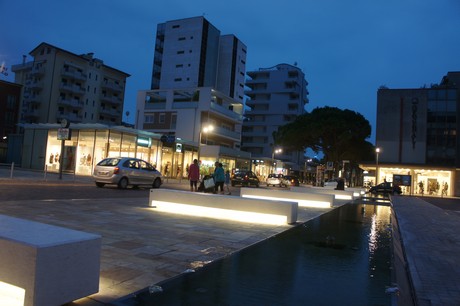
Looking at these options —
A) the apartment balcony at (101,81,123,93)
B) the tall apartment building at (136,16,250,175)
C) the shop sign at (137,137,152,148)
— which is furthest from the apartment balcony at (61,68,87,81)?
the shop sign at (137,137,152,148)

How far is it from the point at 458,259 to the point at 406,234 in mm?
3058

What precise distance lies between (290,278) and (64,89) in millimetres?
64460

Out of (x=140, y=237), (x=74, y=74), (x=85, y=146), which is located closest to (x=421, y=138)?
(x=85, y=146)

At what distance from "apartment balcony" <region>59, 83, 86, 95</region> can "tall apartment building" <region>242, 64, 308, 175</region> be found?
35386 millimetres

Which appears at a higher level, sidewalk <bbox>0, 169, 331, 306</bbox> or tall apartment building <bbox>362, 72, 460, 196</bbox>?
tall apartment building <bbox>362, 72, 460, 196</bbox>

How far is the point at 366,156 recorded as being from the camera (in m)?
52.4

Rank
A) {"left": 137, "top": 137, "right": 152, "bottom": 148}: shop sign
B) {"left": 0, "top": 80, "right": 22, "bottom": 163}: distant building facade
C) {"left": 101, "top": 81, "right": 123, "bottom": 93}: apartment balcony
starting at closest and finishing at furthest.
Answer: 1. {"left": 137, "top": 137, "right": 152, "bottom": 148}: shop sign
2. {"left": 0, "top": 80, "right": 22, "bottom": 163}: distant building facade
3. {"left": 101, "top": 81, "right": 123, "bottom": 93}: apartment balcony

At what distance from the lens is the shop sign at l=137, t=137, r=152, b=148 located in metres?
32.4

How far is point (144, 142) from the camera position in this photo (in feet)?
108

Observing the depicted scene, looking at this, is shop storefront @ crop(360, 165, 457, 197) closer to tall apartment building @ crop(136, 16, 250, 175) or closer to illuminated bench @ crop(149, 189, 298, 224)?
tall apartment building @ crop(136, 16, 250, 175)

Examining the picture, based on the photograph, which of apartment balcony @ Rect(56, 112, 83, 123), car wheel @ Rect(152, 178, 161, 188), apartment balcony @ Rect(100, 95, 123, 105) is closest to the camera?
car wheel @ Rect(152, 178, 161, 188)

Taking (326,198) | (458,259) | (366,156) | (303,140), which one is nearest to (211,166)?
(303,140)

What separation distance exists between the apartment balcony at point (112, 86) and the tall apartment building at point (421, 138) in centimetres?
4444

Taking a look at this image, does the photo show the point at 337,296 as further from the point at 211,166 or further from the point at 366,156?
the point at 366,156
